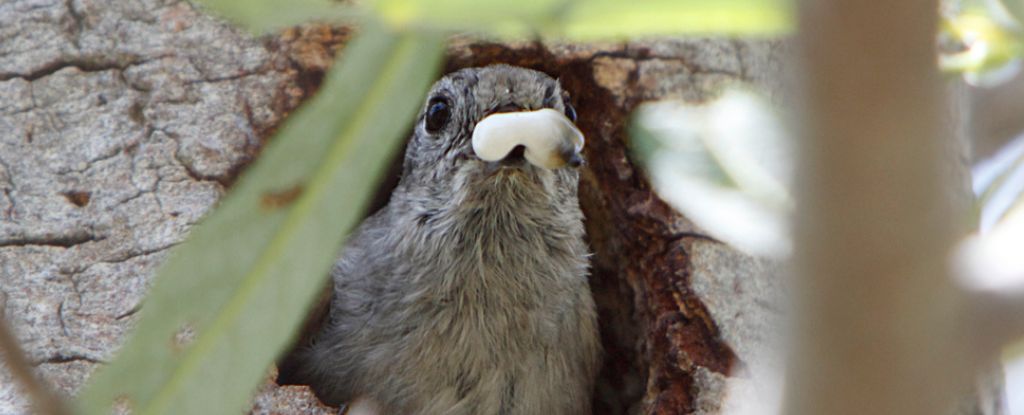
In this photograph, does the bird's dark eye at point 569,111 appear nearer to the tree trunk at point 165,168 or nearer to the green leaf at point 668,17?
the tree trunk at point 165,168

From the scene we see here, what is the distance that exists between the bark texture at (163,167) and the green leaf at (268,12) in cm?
106

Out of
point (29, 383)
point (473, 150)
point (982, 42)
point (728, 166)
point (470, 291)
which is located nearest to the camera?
point (29, 383)

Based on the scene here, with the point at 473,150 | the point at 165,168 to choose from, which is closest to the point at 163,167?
the point at 165,168

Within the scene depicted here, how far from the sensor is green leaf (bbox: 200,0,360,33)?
1133mm

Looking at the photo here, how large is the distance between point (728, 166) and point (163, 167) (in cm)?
109

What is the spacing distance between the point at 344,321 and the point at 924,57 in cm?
212

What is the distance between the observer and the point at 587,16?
1.12m

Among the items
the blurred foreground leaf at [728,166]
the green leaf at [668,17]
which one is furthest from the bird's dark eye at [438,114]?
the green leaf at [668,17]

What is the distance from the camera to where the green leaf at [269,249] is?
112 cm

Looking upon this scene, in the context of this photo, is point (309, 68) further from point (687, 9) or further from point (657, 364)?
point (687, 9)

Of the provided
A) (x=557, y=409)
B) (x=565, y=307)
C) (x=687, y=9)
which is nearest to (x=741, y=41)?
(x=565, y=307)

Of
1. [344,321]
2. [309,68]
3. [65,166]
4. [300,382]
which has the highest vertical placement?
[309,68]

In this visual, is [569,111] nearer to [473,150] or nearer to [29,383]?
[473,150]

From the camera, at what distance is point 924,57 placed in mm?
617
